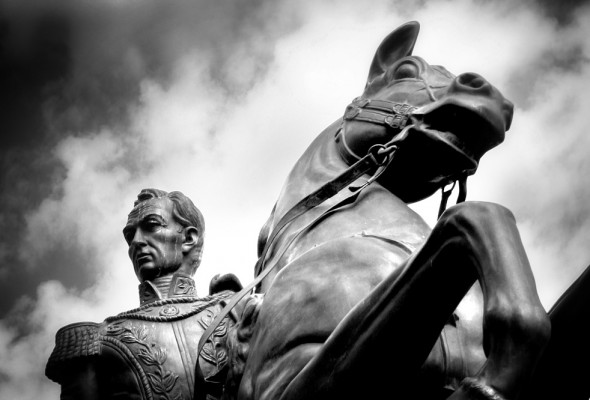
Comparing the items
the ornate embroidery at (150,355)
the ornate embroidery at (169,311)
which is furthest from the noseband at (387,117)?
the ornate embroidery at (150,355)

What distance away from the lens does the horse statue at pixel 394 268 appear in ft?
15.3

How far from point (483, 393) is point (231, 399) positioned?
1.89 meters

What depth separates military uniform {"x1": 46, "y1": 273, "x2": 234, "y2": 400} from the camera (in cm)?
668

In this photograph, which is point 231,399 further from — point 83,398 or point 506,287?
point 506,287

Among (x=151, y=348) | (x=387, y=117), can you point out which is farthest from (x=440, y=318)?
(x=151, y=348)

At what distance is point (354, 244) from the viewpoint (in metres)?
5.93

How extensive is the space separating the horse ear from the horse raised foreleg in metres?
2.65

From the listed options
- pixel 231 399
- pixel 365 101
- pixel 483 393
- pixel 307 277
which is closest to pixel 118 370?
pixel 231 399

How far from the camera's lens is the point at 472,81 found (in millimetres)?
6145

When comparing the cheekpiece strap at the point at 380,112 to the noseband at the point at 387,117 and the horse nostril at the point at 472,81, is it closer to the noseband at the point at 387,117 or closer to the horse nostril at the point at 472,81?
the noseband at the point at 387,117

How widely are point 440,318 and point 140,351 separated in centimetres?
→ 230

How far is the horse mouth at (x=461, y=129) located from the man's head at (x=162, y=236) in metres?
1.82

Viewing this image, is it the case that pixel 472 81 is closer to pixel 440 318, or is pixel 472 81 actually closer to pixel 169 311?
pixel 440 318

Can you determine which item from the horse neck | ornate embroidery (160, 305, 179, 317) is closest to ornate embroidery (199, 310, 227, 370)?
ornate embroidery (160, 305, 179, 317)
